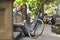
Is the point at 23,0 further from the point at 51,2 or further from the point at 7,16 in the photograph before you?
the point at 7,16

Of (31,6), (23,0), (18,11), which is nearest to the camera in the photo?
(18,11)

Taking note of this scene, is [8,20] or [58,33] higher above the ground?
[8,20]

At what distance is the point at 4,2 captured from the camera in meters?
6.24

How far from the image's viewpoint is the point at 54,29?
12344mm

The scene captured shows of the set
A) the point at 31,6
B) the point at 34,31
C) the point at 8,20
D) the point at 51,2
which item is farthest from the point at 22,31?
the point at 51,2

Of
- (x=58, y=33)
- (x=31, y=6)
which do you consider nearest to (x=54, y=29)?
(x=58, y=33)

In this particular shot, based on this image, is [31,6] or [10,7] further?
[31,6]

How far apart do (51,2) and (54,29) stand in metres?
11.3

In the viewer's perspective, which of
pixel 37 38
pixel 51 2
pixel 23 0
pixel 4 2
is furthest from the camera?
pixel 51 2

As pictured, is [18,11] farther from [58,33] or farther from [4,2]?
[4,2]

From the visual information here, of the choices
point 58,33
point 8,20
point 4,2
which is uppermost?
point 4,2

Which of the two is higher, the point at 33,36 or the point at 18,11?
the point at 18,11

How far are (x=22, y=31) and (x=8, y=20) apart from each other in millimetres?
3869

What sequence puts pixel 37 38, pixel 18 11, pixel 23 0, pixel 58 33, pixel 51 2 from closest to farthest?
pixel 37 38 < pixel 18 11 < pixel 58 33 < pixel 23 0 < pixel 51 2
